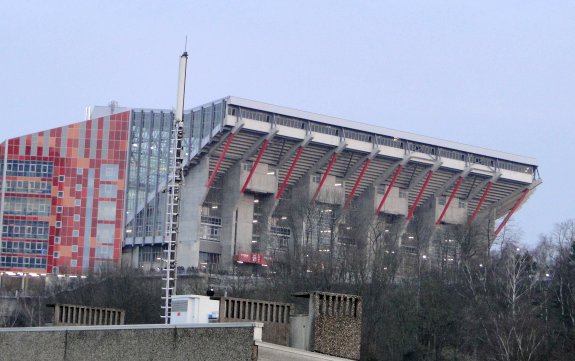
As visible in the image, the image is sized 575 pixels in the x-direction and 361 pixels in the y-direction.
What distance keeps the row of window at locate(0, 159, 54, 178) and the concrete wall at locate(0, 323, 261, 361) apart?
348ft

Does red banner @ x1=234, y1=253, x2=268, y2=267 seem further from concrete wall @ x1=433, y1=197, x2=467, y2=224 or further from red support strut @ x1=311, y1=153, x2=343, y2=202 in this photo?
concrete wall @ x1=433, y1=197, x2=467, y2=224

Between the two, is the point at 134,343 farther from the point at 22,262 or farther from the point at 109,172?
the point at 109,172

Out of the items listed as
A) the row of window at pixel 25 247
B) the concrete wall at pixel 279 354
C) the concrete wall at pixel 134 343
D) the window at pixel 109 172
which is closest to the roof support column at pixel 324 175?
the window at pixel 109 172

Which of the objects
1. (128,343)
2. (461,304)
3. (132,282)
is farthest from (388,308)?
(128,343)

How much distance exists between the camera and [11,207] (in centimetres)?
13762

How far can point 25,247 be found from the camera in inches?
5399

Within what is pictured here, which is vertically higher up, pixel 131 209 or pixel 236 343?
pixel 131 209

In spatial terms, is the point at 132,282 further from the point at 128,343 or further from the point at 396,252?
the point at 128,343

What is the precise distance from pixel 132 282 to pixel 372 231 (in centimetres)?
3393

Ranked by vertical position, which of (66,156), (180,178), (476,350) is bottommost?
(476,350)

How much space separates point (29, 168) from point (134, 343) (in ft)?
361

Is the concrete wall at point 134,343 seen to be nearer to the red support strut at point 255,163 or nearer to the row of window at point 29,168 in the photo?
the red support strut at point 255,163

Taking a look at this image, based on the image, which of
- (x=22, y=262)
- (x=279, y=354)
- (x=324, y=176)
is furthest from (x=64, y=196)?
(x=279, y=354)

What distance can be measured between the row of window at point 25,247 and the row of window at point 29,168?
6.45 meters
